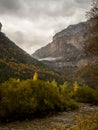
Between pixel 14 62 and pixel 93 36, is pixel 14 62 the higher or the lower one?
the higher one

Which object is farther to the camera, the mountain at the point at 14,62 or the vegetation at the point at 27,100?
the mountain at the point at 14,62

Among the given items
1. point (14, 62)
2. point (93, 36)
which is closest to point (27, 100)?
point (93, 36)

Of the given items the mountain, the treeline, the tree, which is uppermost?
the mountain

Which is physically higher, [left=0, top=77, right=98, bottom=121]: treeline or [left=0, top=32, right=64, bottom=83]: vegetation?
[left=0, top=32, right=64, bottom=83]: vegetation

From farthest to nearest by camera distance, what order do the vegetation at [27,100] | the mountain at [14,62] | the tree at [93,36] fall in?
1. the mountain at [14,62]
2. the vegetation at [27,100]
3. the tree at [93,36]

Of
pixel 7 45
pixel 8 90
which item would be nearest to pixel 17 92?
pixel 8 90

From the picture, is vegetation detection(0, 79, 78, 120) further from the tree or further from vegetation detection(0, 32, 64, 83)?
vegetation detection(0, 32, 64, 83)

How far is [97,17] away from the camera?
18281 millimetres

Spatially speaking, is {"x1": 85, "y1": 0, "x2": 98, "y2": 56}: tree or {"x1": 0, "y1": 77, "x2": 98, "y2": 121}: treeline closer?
{"x1": 85, "y1": 0, "x2": 98, "y2": 56}: tree

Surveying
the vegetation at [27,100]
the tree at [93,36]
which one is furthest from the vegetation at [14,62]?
the tree at [93,36]

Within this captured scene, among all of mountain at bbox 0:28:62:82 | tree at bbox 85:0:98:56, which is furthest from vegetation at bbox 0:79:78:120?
mountain at bbox 0:28:62:82

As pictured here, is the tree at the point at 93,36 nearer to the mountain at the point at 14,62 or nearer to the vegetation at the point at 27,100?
the vegetation at the point at 27,100

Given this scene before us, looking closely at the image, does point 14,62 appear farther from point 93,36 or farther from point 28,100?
point 93,36

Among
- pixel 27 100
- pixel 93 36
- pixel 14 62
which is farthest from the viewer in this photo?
pixel 14 62
